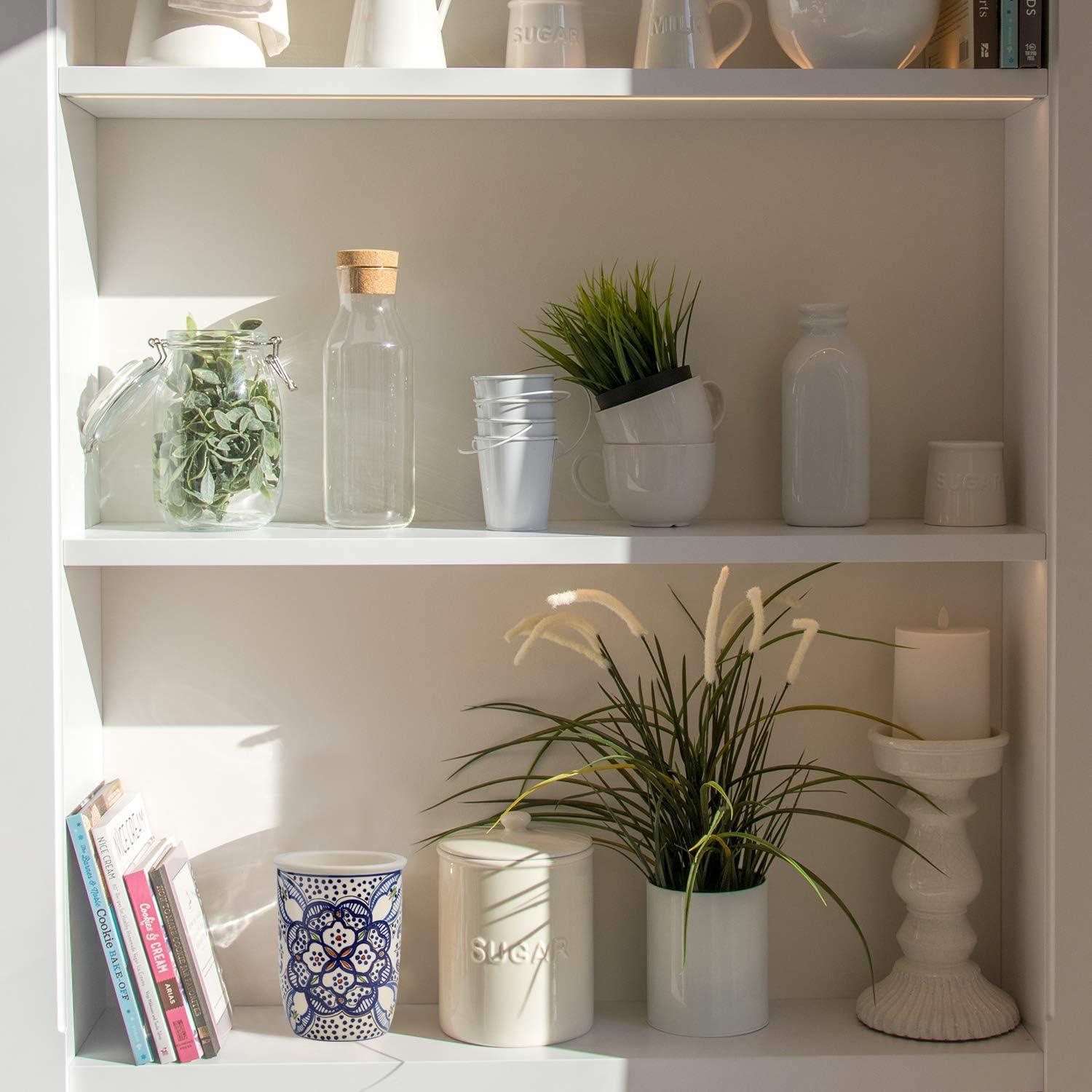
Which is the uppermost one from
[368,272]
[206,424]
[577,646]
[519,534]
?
[368,272]

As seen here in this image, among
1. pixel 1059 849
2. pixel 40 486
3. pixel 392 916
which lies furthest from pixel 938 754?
pixel 40 486

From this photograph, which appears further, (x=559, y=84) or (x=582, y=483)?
(x=582, y=483)

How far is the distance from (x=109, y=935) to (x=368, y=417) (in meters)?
0.54

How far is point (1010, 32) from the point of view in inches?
45.0

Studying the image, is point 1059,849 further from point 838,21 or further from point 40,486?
point 40,486

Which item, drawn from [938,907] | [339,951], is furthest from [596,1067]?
[938,907]

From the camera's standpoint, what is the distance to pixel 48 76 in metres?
1.13

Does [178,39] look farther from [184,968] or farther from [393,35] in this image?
[184,968]

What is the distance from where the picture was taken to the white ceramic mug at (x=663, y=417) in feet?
3.96

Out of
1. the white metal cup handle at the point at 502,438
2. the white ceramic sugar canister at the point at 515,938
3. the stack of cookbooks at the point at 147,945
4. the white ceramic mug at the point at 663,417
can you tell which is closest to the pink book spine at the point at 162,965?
the stack of cookbooks at the point at 147,945

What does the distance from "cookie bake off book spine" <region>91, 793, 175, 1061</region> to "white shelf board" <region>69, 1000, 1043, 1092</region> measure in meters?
0.03

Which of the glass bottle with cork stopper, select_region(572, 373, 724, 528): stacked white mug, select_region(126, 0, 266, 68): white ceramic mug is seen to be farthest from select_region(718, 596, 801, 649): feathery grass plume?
select_region(126, 0, 266, 68): white ceramic mug

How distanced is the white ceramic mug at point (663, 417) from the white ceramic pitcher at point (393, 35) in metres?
0.36

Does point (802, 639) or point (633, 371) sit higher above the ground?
point (633, 371)
